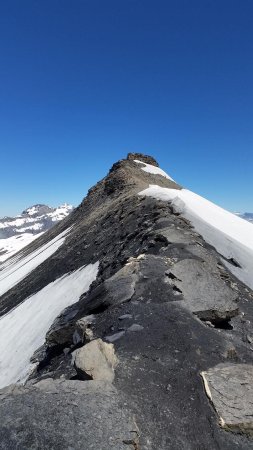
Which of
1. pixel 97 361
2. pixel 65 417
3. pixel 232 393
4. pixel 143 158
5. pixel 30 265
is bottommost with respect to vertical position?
pixel 30 265

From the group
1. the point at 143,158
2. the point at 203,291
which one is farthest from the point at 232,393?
the point at 143,158

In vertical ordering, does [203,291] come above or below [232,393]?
above

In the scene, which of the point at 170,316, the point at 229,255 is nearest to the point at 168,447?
the point at 170,316

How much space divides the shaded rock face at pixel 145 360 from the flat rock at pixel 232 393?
13 cm

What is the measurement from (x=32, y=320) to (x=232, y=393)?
13617mm

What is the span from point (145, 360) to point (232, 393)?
1.74 metres

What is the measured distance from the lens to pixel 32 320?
18.4 meters

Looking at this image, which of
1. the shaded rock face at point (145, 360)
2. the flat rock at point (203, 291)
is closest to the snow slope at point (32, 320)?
the shaded rock face at point (145, 360)

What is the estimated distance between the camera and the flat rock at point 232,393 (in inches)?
237

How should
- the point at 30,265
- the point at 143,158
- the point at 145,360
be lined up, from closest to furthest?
the point at 145,360
the point at 30,265
the point at 143,158

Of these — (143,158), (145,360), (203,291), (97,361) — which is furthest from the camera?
(143,158)

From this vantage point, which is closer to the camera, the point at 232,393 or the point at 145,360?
the point at 232,393

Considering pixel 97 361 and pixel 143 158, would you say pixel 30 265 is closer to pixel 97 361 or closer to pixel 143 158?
pixel 143 158

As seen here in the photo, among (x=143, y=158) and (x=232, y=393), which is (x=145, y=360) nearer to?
(x=232, y=393)
